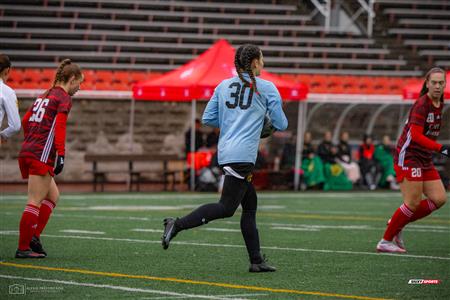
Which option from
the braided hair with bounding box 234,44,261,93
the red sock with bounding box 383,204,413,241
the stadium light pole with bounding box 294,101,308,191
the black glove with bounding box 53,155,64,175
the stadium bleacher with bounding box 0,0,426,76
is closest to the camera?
the braided hair with bounding box 234,44,261,93

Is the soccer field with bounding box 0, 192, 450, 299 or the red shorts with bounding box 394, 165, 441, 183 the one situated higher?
the red shorts with bounding box 394, 165, 441, 183

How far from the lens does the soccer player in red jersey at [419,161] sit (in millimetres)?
10219

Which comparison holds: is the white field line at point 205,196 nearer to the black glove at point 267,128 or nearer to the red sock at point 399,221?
the red sock at point 399,221

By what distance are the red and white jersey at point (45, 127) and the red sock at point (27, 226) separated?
45 cm

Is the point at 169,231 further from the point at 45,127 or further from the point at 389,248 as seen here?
the point at 389,248

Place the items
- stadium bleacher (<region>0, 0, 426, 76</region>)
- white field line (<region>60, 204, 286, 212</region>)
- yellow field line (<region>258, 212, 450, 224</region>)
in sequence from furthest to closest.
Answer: stadium bleacher (<region>0, 0, 426, 76</region>) → white field line (<region>60, 204, 286, 212</region>) → yellow field line (<region>258, 212, 450, 224</region>)

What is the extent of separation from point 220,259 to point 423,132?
2.29 meters

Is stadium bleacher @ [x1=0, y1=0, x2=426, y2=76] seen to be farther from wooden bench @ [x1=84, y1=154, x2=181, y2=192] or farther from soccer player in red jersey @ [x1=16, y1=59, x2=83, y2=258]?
soccer player in red jersey @ [x1=16, y1=59, x2=83, y2=258]

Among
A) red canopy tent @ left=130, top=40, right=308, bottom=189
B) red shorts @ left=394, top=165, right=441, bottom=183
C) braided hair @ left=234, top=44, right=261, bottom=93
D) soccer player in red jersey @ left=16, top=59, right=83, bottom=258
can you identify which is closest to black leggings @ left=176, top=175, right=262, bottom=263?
braided hair @ left=234, top=44, right=261, bottom=93

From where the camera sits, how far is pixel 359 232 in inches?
520

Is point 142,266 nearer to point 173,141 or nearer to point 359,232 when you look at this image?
point 359,232

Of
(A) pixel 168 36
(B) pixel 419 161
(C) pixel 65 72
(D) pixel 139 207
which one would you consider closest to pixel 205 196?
(D) pixel 139 207

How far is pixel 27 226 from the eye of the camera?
949 centimetres

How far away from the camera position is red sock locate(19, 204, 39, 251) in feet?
31.2
